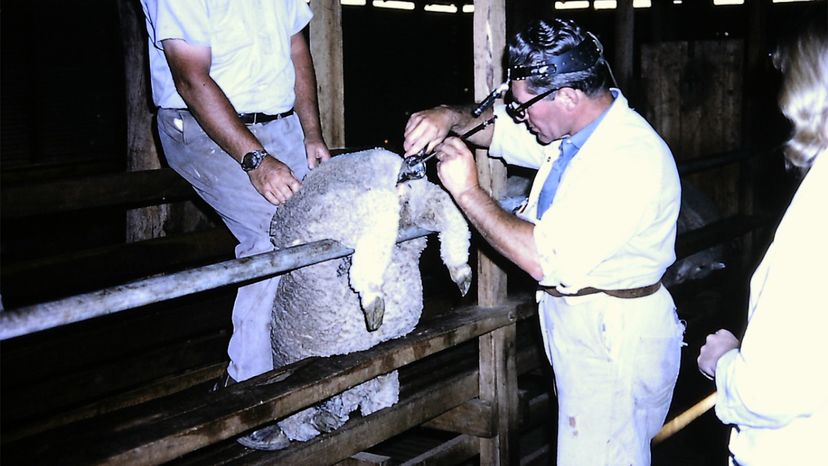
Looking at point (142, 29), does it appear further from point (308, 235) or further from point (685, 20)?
point (685, 20)

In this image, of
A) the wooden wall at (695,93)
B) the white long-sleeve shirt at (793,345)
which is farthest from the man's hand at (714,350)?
the wooden wall at (695,93)

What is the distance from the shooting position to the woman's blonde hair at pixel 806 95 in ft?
4.92

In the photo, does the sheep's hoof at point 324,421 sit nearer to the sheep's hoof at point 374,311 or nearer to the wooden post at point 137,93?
the sheep's hoof at point 374,311

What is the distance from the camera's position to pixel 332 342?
7.32 feet

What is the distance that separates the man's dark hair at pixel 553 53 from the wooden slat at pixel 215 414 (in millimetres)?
938

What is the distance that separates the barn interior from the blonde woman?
0.56 ft

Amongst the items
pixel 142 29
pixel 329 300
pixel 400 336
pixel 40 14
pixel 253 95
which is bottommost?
pixel 400 336

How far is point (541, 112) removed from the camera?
7.84 feet

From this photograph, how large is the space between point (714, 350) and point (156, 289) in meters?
1.34

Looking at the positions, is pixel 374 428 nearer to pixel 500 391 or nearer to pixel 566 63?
pixel 500 391

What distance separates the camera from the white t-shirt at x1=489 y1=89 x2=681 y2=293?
218 cm

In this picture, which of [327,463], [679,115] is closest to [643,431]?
[327,463]

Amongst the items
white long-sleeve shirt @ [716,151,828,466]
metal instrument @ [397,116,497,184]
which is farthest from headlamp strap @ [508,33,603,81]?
white long-sleeve shirt @ [716,151,828,466]

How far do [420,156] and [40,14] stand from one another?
284 inches
